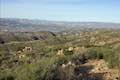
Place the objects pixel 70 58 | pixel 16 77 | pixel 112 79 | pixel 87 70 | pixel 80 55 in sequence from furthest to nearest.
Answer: pixel 80 55 < pixel 70 58 < pixel 87 70 < pixel 112 79 < pixel 16 77

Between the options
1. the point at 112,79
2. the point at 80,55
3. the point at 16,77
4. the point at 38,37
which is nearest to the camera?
the point at 16,77

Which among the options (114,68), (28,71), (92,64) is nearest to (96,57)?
(92,64)

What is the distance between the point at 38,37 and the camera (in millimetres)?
130750

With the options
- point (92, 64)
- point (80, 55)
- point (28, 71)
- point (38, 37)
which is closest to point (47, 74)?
point (28, 71)

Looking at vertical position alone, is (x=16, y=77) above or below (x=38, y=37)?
above

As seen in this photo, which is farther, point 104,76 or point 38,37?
point 38,37

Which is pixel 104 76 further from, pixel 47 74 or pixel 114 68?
pixel 47 74

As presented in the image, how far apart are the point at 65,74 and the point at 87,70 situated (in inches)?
85.5

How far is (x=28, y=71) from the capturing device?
367 inches

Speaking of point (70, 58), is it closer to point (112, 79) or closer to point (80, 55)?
point (80, 55)

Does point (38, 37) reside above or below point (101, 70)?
below

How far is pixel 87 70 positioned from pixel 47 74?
296 centimetres

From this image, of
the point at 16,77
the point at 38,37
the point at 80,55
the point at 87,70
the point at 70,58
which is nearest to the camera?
the point at 16,77

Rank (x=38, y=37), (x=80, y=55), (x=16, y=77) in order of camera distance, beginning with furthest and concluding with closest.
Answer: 1. (x=38, y=37)
2. (x=80, y=55)
3. (x=16, y=77)
